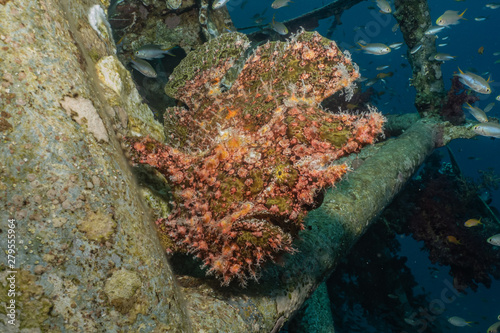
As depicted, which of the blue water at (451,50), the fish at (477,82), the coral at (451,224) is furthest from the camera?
the blue water at (451,50)

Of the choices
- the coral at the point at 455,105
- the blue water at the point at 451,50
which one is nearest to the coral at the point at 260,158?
the coral at the point at 455,105

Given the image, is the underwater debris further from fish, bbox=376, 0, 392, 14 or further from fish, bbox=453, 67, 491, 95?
fish, bbox=376, 0, 392, 14

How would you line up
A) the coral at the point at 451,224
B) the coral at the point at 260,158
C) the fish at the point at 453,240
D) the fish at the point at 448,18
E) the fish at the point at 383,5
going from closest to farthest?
the coral at the point at 260,158 < the fish at the point at 453,240 < the coral at the point at 451,224 < the fish at the point at 448,18 < the fish at the point at 383,5

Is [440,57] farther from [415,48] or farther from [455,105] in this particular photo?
[455,105]

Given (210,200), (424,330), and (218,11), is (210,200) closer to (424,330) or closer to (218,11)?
(218,11)

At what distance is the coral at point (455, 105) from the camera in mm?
6797

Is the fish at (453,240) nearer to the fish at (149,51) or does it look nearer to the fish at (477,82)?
the fish at (477,82)

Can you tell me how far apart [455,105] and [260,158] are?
719 centimetres

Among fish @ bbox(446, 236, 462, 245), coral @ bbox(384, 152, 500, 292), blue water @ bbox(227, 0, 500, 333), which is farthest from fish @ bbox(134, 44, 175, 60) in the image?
blue water @ bbox(227, 0, 500, 333)

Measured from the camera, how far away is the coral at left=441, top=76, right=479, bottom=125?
6.80m

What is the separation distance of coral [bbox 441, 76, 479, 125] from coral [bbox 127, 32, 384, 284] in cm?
606

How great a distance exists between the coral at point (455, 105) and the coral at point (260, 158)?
606 cm

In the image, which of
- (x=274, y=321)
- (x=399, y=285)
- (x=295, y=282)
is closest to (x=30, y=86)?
(x=274, y=321)

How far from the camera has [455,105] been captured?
685 cm
